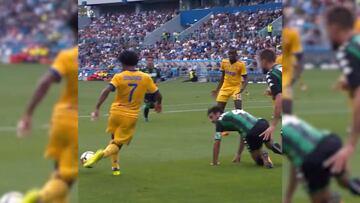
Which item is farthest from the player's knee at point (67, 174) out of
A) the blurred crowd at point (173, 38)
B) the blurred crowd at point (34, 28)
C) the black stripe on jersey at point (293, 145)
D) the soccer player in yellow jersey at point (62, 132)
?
the blurred crowd at point (173, 38)

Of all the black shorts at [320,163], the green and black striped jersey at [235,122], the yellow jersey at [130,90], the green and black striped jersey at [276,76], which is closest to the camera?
the black shorts at [320,163]

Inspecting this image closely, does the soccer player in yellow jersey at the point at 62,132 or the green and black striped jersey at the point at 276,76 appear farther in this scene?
the green and black striped jersey at the point at 276,76

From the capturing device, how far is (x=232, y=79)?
10.6 metres

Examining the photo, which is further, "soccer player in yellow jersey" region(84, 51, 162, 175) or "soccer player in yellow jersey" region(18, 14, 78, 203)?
"soccer player in yellow jersey" region(84, 51, 162, 175)

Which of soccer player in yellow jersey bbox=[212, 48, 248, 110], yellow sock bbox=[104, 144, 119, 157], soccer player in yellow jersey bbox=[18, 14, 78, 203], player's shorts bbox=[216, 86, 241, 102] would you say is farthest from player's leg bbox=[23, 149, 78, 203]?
player's shorts bbox=[216, 86, 241, 102]

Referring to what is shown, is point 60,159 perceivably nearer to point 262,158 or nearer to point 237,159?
point 262,158

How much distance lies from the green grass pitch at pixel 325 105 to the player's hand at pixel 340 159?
0.17 ft

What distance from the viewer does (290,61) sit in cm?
240

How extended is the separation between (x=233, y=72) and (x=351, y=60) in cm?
839

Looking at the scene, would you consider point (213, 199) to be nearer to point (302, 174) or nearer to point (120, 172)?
point (120, 172)

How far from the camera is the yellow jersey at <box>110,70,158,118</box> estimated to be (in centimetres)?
736

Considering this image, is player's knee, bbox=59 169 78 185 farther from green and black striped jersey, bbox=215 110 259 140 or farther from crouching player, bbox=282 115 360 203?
green and black striped jersey, bbox=215 110 259 140

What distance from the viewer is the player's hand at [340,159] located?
2.23 meters

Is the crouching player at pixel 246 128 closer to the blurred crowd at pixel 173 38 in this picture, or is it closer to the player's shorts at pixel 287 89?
the blurred crowd at pixel 173 38
